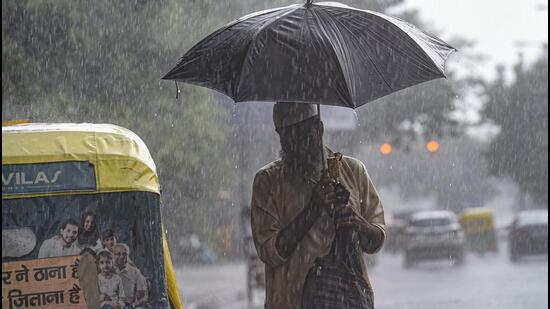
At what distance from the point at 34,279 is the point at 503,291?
1524 cm

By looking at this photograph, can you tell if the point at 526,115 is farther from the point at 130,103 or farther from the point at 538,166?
the point at 130,103

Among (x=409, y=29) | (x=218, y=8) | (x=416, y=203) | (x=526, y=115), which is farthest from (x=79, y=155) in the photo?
(x=416, y=203)

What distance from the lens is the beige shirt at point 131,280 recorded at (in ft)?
13.1

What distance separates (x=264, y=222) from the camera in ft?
15.2

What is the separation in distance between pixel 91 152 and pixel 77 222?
29cm

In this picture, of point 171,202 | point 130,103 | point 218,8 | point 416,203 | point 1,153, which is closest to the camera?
point 1,153

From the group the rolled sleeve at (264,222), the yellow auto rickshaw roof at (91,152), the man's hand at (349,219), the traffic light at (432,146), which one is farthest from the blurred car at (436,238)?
the yellow auto rickshaw roof at (91,152)

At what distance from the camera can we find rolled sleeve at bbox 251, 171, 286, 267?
178 inches

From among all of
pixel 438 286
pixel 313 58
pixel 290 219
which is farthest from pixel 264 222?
pixel 438 286

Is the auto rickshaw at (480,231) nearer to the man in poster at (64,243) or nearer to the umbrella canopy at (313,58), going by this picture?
the umbrella canopy at (313,58)

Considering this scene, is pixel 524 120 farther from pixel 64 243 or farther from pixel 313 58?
pixel 64 243

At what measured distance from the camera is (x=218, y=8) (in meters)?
14.7

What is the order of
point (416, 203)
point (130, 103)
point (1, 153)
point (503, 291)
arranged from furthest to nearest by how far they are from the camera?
point (416, 203) < point (503, 291) < point (130, 103) < point (1, 153)

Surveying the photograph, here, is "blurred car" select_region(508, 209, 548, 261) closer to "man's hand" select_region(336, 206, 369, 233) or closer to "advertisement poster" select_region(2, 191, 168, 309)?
"man's hand" select_region(336, 206, 369, 233)
